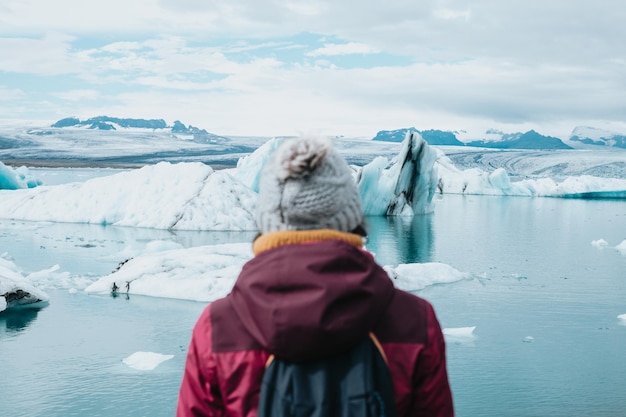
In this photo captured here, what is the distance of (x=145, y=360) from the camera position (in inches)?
254

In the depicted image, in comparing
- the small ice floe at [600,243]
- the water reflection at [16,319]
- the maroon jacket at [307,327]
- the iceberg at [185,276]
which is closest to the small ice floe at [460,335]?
the iceberg at [185,276]

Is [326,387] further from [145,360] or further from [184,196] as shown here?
[184,196]

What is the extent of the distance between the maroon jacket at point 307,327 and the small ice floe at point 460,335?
625 cm

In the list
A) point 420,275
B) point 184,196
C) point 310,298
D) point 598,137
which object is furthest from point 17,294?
point 598,137

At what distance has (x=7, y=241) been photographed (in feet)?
47.0

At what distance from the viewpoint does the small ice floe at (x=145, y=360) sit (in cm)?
635

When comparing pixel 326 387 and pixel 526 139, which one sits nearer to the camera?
pixel 326 387

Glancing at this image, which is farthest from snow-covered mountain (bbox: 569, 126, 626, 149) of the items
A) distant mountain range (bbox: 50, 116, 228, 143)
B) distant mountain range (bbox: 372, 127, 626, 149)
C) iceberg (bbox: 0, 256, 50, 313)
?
iceberg (bbox: 0, 256, 50, 313)

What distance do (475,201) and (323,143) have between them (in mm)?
30910

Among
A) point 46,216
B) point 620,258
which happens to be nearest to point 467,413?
point 620,258

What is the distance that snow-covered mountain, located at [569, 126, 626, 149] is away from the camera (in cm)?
10975

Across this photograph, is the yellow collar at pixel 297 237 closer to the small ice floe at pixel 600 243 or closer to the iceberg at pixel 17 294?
the iceberg at pixel 17 294

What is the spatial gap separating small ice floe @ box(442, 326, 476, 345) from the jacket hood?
21.2 ft

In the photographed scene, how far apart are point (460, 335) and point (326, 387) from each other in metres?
6.64
